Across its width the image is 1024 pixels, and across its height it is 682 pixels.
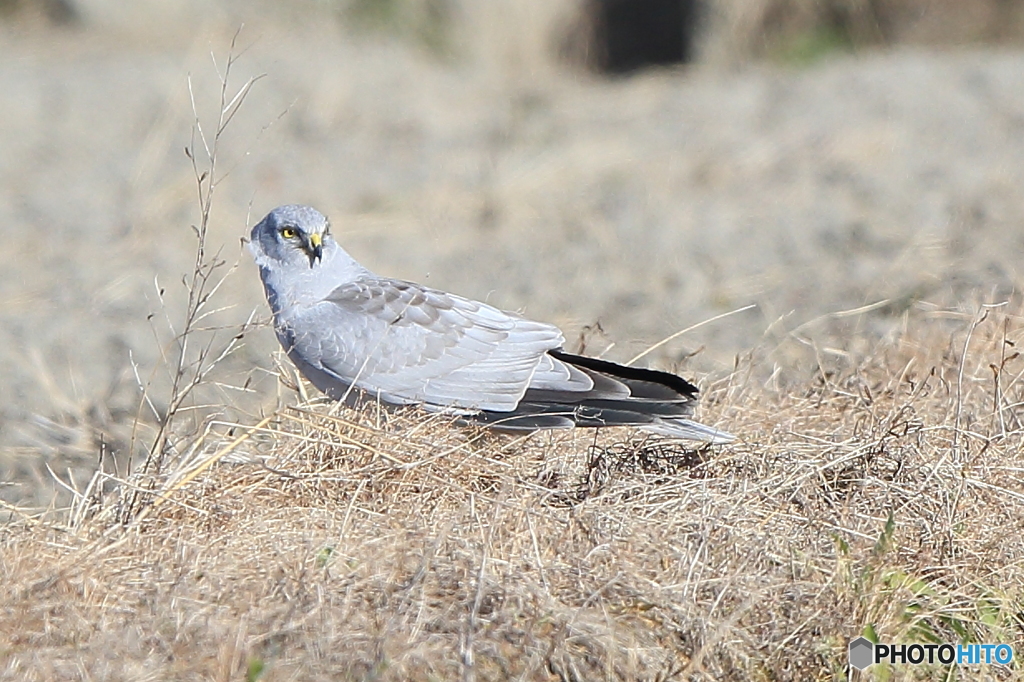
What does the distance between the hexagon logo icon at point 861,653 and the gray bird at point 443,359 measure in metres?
0.89

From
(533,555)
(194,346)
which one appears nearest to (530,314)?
(194,346)

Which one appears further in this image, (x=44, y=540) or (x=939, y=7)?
(x=939, y=7)

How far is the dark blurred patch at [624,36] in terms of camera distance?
12258mm

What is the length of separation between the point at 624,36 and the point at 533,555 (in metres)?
10.1

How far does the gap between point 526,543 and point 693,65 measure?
9.27 metres

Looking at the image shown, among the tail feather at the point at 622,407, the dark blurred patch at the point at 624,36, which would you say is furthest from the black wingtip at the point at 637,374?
the dark blurred patch at the point at 624,36

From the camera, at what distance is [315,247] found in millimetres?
4102

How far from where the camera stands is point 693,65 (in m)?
11.7

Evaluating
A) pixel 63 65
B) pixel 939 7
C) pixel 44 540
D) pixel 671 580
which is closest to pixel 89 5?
pixel 63 65

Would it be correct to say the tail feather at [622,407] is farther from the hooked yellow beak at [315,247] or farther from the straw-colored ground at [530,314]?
the hooked yellow beak at [315,247]

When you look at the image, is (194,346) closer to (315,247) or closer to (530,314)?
(530,314)

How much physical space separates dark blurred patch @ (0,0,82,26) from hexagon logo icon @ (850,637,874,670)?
10.3 metres

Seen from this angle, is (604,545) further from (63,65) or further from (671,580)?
(63,65)

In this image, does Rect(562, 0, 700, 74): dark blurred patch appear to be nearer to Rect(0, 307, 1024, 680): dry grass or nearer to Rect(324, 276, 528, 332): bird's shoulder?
Rect(324, 276, 528, 332): bird's shoulder
